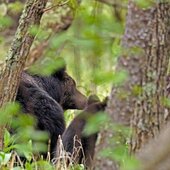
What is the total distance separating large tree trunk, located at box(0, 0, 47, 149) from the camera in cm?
583

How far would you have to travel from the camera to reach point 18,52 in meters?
5.85

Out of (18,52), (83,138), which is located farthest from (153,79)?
(83,138)

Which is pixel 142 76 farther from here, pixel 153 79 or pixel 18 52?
pixel 18 52

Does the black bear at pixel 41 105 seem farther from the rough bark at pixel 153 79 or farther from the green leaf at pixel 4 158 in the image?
the rough bark at pixel 153 79

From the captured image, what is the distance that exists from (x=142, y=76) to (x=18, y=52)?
6.91ft

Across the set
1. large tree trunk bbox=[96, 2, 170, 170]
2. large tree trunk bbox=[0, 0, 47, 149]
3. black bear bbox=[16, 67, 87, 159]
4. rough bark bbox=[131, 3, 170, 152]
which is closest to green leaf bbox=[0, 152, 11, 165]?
large tree trunk bbox=[0, 0, 47, 149]

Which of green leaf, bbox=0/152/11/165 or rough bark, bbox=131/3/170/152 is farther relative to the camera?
green leaf, bbox=0/152/11/165

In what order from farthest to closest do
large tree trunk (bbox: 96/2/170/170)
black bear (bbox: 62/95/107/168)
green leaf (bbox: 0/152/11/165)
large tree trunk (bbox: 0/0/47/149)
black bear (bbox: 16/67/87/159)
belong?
1. black bear (bbox: 16/67/87/159)
2. black bear (bbox: 62/95/107/168)
3. large tree trunk (bbox: 0/0/47/149)
4. green leaf (bbox: 0/152/11/165)
5. large tree trunk (bbox: 96/2/170/170)

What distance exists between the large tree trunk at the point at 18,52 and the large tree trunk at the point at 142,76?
1885 millimetres

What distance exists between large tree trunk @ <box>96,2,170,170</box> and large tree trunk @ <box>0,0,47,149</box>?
1885 mm

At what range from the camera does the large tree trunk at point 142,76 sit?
402 centimetres

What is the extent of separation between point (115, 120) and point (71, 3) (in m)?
1.79

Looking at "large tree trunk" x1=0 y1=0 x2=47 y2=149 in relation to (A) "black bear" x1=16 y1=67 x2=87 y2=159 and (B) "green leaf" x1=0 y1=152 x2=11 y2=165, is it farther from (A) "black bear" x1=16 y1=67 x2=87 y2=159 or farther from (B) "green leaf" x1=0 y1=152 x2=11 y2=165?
(A) "black bear" x1=16 y1=67 x2=87 y2=159

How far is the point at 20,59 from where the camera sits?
586cm
